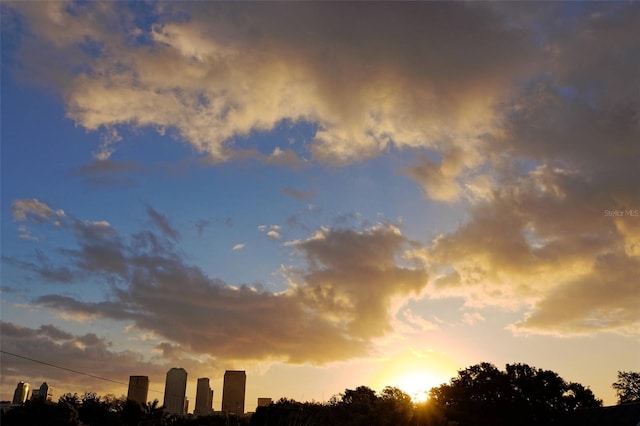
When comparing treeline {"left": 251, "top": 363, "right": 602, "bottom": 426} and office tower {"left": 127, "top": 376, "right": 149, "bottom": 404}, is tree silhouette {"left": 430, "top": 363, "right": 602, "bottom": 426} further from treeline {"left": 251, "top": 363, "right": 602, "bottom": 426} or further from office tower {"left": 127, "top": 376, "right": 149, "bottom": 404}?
office tower {"left": 127, "top": 376, "right": 149, "bottom": 404}

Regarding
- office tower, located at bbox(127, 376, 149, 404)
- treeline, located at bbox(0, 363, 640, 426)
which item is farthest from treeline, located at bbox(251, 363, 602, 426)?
office tower, located at bbox(127, 376, 149, 404)

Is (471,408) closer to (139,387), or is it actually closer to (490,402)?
(490,402)

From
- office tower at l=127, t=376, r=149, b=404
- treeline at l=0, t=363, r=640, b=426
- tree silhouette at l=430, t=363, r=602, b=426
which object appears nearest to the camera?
treeline at l=0, t=363, r=640, b=426

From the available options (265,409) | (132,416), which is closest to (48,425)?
(132,416)

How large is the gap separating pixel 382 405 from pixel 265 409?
88.1ft

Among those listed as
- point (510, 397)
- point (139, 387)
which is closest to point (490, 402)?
point (510, 397)

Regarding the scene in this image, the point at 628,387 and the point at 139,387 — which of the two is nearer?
the point at 628,387

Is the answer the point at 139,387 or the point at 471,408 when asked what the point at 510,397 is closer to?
the point at 471,408

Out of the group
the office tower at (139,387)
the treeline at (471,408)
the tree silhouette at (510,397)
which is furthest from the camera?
the office tower at (139,387)

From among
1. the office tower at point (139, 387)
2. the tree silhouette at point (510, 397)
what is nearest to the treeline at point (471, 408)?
the tree silhouette at point (510, 397)

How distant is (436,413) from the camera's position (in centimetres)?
6053

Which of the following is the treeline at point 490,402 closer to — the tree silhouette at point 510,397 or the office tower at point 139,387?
the tree silhouette at point 510,397

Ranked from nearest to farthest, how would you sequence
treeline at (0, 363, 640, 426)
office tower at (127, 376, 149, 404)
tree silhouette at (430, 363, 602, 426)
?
treeline at (0, 363, 640, 426), tree silhouette at (430, 363, 602, 426), office tower at (127, 376, 149, 404)

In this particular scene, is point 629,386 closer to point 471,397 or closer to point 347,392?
point 471,397
